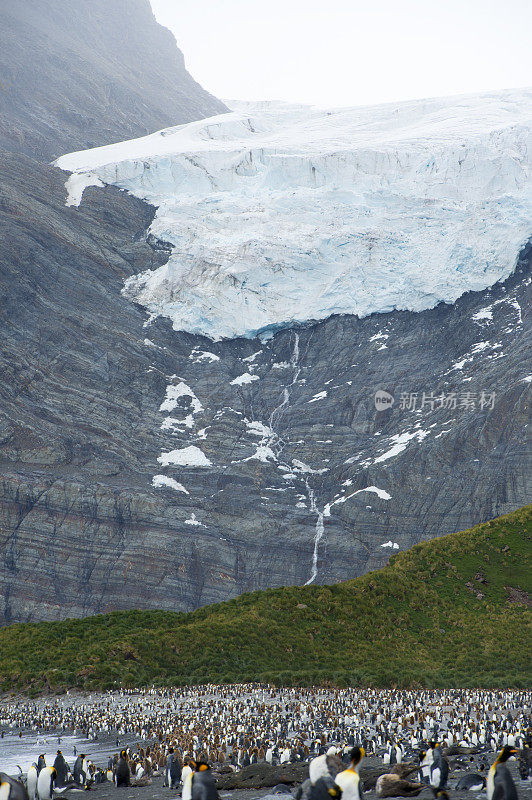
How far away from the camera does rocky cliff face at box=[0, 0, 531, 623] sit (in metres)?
89.5

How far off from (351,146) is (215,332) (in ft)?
158

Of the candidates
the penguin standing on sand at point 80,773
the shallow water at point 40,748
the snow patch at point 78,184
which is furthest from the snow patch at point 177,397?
the penguin standing on sand at point 80,773

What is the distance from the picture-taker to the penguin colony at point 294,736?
13.7 m

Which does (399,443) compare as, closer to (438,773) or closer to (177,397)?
(177,397)

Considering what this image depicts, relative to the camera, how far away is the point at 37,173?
137500mm

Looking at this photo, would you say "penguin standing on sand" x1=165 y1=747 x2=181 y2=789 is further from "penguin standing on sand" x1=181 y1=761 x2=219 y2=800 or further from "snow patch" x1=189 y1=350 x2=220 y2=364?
"snow patch" x1=189 y1=350 x2=220 y2=364

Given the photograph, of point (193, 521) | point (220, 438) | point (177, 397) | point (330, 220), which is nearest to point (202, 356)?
point (177, 397)

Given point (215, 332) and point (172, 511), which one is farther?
point (215, 332)

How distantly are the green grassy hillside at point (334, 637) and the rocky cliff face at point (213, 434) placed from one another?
33811 millimetres

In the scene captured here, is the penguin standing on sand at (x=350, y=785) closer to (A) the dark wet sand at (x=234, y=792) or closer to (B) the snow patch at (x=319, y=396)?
(A) the dark wet sand at (x=234, y=792)

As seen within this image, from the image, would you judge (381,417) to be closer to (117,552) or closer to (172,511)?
(172,511)

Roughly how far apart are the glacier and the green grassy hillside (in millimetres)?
60477

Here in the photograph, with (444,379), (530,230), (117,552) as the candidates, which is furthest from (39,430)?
(530,230)

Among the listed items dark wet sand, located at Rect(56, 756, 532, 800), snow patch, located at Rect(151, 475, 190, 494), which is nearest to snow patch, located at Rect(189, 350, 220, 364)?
snow patch, located at Rect(151, 475, 190, 494)
